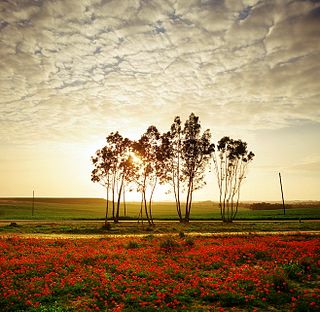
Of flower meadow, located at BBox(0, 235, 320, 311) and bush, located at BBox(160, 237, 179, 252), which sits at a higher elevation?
bush, located at BBox(160, 237, 179, 252)

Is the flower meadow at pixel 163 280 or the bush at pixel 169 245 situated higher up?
the bush at pixel 169 245

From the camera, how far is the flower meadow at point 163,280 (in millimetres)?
10250

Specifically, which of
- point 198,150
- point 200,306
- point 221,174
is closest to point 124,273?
point 200,306

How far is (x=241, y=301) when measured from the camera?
10.4 meters

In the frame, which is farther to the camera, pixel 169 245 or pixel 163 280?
pixel 169 245

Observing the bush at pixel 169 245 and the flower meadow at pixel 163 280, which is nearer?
the flower meadow at pixel 163 280

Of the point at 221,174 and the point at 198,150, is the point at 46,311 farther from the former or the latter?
the point at 221,174

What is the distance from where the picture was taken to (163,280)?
12.4m

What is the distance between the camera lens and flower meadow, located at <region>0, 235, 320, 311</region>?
404 inches

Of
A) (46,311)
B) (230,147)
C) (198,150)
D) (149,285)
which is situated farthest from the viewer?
(230,147)

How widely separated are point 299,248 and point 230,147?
4370cm

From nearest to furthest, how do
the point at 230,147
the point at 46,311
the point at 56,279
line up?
the point at 46,311 → the point at 56,279 → the point at 230,147

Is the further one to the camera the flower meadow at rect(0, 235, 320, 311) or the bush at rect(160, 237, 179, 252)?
the bush at rect(160, 237, 179, 252)

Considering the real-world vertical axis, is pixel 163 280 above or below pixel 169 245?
below
